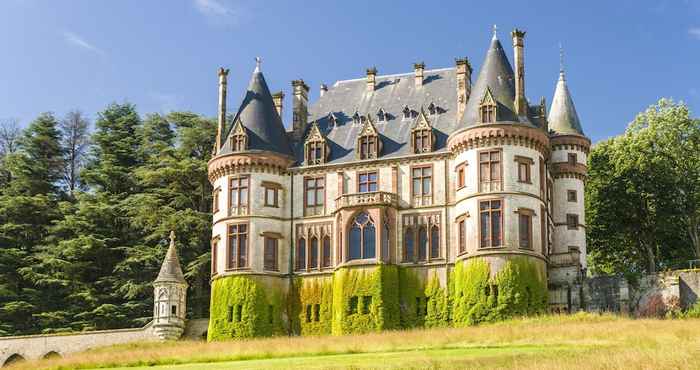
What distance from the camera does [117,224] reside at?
70.8 m

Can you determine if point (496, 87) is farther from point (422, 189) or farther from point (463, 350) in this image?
point (463, 350)

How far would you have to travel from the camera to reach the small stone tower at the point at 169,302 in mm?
58750

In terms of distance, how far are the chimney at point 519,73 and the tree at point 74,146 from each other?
32855 mm

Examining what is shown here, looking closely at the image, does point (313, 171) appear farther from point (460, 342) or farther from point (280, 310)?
point (460, 342)

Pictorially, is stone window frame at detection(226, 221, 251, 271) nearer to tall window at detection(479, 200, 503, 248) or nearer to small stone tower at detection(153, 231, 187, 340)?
small stone tower at detection(153, 231, 187, 340)

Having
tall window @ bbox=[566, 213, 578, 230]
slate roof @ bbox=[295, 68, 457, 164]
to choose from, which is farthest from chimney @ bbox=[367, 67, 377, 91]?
tall window @ bbox=[566, 213, 578, 230]

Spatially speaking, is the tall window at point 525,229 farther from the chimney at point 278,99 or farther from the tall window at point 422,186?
the chimney at point 278,99

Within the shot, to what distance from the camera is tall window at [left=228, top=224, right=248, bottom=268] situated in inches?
2325

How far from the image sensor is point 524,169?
182 ft

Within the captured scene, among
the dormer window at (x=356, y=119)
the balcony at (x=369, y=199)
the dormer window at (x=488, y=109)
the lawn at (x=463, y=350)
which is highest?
the dormer window at (x=356, y=119)

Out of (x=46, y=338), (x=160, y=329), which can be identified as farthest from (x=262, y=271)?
(x=46, y=338)

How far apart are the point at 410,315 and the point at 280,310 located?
275 inches

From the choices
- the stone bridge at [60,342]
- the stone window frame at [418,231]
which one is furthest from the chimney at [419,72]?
the stone bridge at [60,342]

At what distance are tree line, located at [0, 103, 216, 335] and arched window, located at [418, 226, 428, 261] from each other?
13903 millimetres
